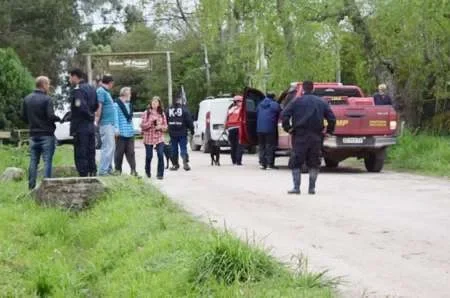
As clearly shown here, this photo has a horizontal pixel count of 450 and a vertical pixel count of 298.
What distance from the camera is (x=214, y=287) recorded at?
6.47 m

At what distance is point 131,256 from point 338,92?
489 inches

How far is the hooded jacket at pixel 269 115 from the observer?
795 inches

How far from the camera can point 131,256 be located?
8.16 metres

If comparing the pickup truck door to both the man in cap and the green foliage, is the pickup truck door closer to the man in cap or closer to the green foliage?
the man in cap

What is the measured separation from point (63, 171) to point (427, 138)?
32.1ft

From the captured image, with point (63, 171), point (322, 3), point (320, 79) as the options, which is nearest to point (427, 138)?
point (322, 3)

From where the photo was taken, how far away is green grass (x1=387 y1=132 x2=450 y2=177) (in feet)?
61.6

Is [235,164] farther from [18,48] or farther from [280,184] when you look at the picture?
[18,48]

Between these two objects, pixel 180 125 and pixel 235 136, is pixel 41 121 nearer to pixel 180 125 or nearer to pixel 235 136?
pixel 180 125

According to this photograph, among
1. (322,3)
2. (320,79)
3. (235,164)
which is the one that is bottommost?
(235,164)

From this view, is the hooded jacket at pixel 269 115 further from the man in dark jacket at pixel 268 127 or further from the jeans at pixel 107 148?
the jeans at pixel 107 148

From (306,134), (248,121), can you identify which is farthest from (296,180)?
(248,121)

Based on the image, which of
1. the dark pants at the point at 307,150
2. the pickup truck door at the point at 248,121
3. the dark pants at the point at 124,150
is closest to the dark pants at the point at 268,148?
the pickup truck door at the point at 248,121

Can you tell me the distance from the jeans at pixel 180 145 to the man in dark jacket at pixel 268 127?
74.1 inches
